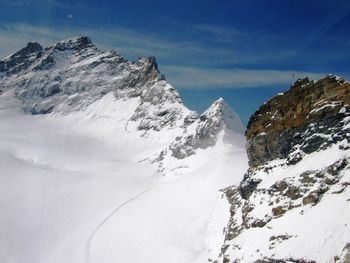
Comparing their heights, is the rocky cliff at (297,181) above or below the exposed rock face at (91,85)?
below

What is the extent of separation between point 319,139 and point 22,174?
67.8 m

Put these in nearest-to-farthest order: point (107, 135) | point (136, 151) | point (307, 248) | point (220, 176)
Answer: point (307, 248) < point (220, 176) < point (136, 151) < point (107, 135)

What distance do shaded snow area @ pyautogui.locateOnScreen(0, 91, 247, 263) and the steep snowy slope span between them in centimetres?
18

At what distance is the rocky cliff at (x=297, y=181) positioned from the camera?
36219mm

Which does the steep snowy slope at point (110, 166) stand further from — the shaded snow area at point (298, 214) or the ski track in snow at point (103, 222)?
the shaded snow area at point (298, 214)

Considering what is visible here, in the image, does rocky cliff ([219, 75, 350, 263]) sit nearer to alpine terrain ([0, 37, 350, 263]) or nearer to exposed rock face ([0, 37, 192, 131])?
alpine terrain ([0, 37, 350, 263])

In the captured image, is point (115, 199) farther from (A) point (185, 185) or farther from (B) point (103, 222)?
(B) point (103, 222)

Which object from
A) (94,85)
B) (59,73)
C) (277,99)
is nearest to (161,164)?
(277,99)

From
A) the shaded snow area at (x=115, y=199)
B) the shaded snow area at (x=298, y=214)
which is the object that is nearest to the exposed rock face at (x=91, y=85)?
the shaded snow area at (x=115, y=199)

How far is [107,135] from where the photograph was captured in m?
146

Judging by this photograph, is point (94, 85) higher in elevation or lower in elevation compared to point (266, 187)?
higher

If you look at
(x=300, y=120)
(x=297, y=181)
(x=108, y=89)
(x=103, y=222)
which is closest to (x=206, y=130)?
(x=103, y=222)

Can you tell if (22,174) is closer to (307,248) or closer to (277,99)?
(277,99)

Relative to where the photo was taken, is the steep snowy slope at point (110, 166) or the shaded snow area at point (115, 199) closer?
the shaded snow area at point (115, 199)
